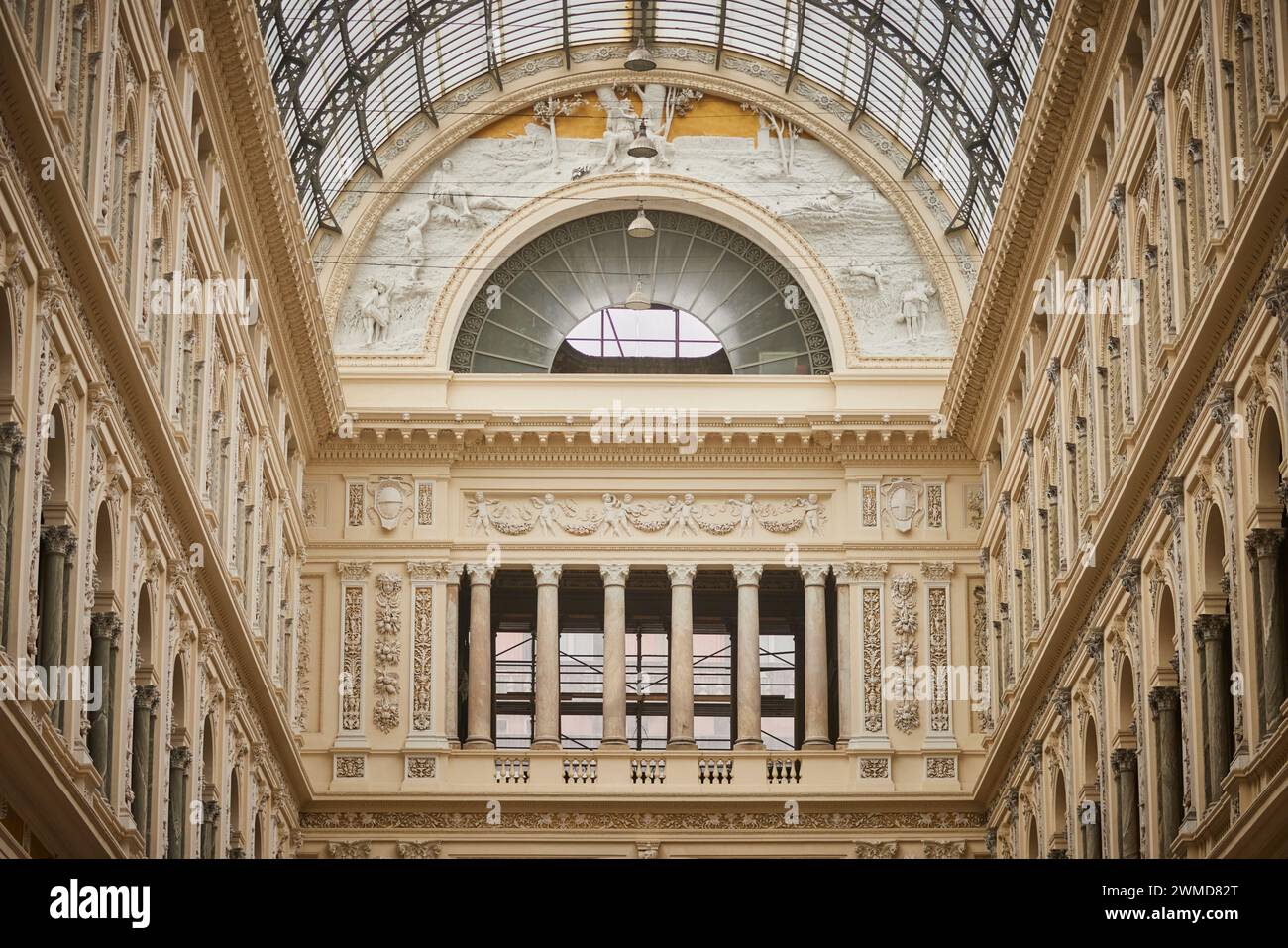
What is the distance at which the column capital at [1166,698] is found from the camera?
30.0m

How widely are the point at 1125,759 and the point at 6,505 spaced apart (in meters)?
15.7

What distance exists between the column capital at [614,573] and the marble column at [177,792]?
1417cm

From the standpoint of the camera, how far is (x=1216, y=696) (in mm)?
27234

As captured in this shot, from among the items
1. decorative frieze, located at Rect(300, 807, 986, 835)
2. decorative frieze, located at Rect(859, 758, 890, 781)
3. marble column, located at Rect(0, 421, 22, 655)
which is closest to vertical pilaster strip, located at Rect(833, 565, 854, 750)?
decorative frieze, located at Rect(859, 758, 890, 781)

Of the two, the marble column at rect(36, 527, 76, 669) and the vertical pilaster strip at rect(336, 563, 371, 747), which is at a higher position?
the vertical pilaster strip at rect(336, 563, 371, 747)

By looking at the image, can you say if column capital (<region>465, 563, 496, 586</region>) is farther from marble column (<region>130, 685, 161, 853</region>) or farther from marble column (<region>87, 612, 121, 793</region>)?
marble column (<region>87, 612, 121, 793</region>)

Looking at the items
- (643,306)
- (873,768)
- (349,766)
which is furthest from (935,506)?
(349,766)

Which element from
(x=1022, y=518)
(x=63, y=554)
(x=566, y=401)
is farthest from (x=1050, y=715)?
(x=63, y=554)

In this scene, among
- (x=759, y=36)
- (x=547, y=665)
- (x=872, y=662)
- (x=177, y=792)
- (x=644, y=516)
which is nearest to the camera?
(x=177, y=792)

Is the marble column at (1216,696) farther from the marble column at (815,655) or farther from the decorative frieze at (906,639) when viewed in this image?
the marble column at (815,655)

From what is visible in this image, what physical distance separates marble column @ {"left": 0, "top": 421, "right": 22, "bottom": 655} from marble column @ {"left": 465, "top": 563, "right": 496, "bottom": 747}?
2263 cm

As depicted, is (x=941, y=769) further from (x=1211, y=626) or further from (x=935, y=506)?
(x=1211, y=626)

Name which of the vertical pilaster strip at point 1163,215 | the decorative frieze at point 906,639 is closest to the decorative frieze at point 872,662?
the decorative frieze at point 906,639

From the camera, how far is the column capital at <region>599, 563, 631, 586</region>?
152 ft
